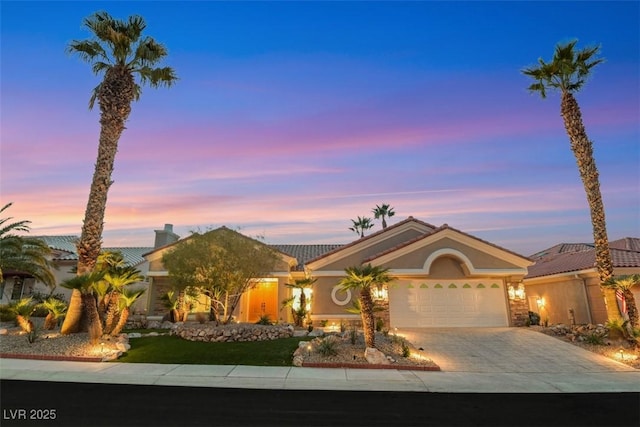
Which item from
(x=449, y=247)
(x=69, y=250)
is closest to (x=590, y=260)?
(x=449, y=247)

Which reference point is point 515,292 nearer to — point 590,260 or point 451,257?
point 451,257

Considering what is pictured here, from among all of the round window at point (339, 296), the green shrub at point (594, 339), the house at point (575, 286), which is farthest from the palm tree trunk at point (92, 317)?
the house at point (575, 286)

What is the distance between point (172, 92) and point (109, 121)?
3.66m

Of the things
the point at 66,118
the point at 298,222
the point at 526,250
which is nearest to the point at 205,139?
the point at 66,118

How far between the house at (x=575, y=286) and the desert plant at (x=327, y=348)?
16.5 m

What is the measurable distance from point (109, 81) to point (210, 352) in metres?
13.6

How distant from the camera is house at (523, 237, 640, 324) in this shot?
18.7 metres

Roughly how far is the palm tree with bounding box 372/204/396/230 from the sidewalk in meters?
36.3

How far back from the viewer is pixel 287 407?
6996 millimetres

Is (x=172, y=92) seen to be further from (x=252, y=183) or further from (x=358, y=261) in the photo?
(x=358, y=261)

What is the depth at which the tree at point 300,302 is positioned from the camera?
19.0m

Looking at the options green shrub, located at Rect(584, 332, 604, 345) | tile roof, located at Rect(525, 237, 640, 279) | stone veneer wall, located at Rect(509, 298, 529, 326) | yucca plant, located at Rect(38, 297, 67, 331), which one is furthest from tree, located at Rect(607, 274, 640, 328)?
yucca plant, located at Rect(38, 297, 67, 331)

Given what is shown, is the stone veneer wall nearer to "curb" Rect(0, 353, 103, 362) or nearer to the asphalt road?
the asphalt road

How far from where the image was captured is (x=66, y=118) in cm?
1630
